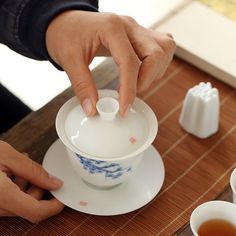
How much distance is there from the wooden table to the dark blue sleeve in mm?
160

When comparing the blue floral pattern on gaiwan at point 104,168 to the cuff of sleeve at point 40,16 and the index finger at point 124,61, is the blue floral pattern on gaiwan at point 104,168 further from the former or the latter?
the cuff of sleeve at point 40,16

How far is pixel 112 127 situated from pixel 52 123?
245 mm

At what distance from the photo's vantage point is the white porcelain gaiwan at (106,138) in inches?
35.6

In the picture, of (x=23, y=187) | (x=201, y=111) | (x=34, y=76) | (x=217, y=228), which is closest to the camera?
(x=217, y=228)

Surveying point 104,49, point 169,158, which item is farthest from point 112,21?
point 169,158

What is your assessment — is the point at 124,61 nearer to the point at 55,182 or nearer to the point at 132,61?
the point at 132,61

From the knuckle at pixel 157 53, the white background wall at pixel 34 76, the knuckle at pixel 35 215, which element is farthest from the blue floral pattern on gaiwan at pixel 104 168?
the white background wall at pixel 34 76

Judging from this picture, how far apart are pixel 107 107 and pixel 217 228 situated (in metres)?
Result: 0.27

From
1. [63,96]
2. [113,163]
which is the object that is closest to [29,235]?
[113,163]

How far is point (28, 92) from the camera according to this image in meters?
1.84

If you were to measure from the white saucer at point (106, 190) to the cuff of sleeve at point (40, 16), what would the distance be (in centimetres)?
19

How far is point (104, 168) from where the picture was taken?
0.93 m

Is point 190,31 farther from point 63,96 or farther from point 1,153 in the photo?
point 1,153

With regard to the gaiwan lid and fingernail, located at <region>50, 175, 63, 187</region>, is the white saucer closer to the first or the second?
fingernail, located at <region>50, 175, 63, 187</region>
